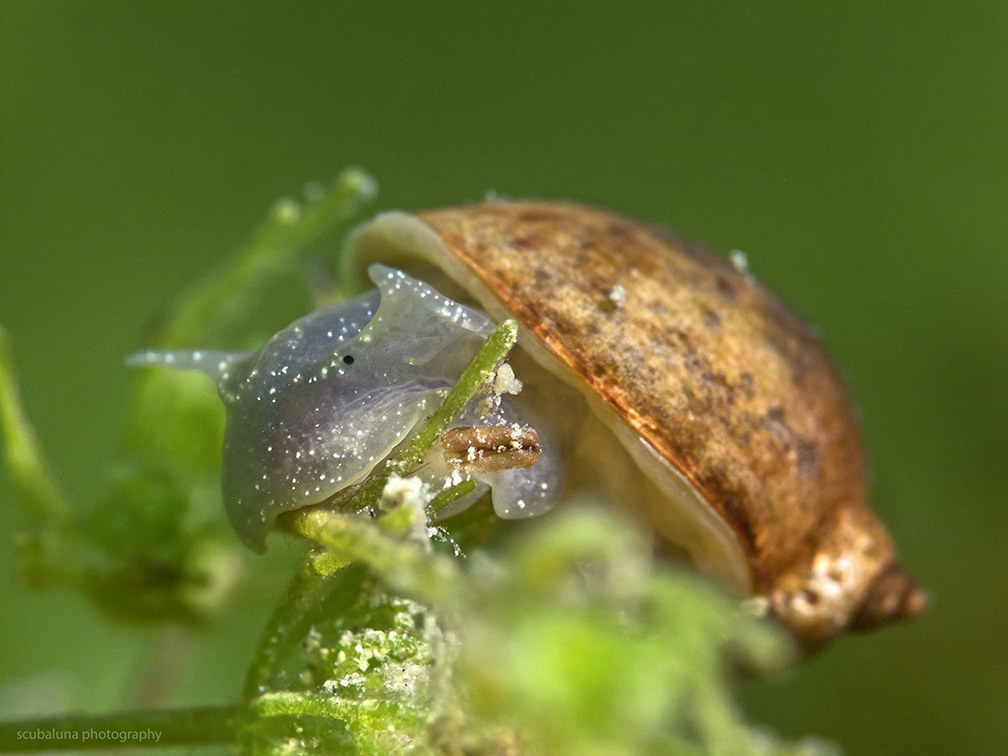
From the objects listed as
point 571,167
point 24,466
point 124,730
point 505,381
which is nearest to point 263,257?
point 24,466

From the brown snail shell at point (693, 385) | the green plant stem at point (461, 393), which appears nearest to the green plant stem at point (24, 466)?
the brown snail shell at point (693, 385)

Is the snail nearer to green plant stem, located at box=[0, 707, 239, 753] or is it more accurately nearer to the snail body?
the snail body

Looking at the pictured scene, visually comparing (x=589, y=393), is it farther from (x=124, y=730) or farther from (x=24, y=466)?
(x=24, y=466)

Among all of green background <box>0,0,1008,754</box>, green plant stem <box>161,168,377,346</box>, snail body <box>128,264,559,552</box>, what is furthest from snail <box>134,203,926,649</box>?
green background <box>0,0,1008,754</box>

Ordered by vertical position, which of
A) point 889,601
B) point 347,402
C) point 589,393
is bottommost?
point 889,601

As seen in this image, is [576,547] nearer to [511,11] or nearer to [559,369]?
[559,369]
